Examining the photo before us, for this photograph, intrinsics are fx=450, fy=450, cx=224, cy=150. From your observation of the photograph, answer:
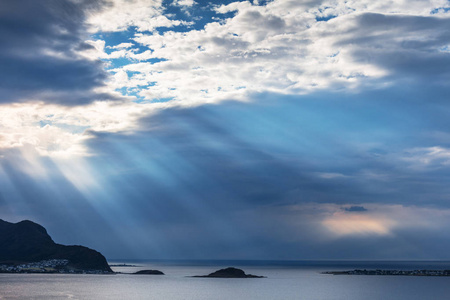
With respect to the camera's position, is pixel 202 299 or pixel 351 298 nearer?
pixel 202 299

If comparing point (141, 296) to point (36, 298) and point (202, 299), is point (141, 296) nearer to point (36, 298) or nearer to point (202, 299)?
point (202, 299)

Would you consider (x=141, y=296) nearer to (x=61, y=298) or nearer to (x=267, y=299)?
(x=61, y=298)

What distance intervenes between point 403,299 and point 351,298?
17.6 m

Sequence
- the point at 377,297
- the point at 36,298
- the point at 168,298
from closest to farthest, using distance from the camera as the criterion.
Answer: the point at 36,298, the point at 168,298, the point at 377,297

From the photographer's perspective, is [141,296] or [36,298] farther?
[141,296]

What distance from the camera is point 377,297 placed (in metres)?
166

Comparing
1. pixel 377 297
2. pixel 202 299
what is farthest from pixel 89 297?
pixel 377 297

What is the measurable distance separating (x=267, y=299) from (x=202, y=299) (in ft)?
74.8

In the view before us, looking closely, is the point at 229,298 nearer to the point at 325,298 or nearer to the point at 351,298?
the point at 325,298

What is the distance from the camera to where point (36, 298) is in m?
143

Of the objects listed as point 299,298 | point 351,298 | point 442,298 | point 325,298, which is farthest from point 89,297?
point 442,298

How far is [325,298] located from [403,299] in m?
26.9

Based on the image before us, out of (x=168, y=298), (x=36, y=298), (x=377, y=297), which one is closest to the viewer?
(x=36, y=298)

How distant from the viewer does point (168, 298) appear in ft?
504
